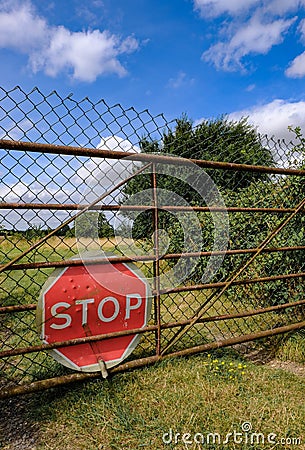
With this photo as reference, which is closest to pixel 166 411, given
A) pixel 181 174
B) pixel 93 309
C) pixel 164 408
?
pixel 164 408

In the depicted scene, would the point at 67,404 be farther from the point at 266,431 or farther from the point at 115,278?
the point at 266,431

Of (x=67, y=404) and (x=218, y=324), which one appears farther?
(x=218, y=324)

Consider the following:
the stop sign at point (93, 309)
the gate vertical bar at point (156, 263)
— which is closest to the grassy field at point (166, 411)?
the stop sign at point (93, 309)

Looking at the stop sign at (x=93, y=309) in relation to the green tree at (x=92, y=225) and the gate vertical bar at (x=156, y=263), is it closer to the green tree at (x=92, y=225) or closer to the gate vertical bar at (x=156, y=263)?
the gate vertical bar at (x=156, y=263)

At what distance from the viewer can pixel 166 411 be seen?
6.58 ft

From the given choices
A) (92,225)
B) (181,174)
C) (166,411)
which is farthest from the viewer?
(181,174)

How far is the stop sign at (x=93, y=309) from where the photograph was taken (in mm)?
2127

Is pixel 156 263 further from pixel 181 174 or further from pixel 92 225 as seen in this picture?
pixel 181 174

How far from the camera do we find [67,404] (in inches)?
84.7

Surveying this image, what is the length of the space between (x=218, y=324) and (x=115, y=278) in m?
2.09

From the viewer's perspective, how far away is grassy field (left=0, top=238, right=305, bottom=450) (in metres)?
1.83

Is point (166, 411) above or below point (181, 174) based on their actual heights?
below

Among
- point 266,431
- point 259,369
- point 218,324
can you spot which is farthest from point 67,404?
point 218,324

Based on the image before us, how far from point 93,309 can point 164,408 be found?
27.7 inches
